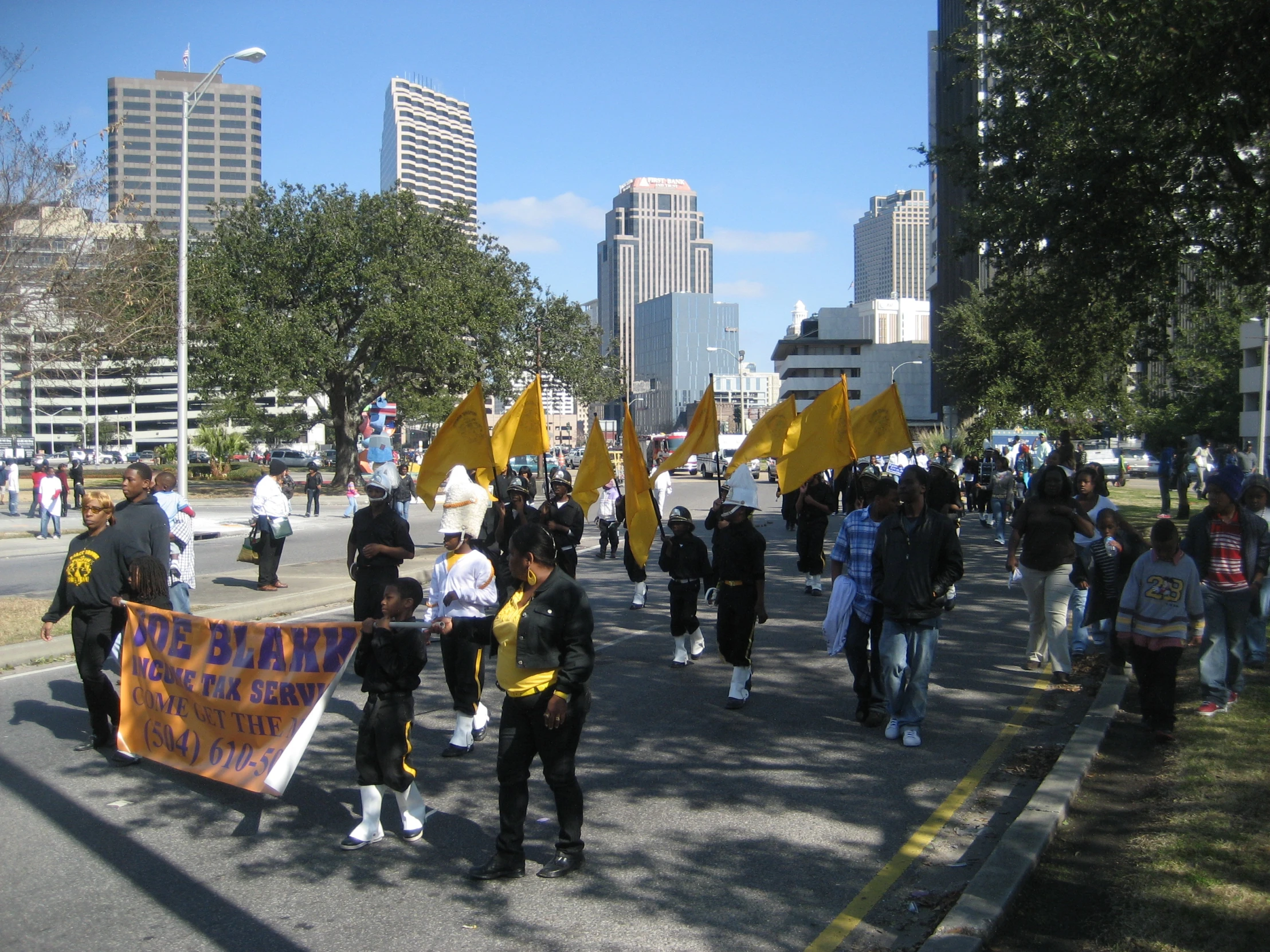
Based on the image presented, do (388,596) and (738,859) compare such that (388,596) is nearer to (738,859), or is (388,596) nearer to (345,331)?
(738,859)

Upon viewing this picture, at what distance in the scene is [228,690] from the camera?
6.24 metres

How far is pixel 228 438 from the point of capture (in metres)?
59.1

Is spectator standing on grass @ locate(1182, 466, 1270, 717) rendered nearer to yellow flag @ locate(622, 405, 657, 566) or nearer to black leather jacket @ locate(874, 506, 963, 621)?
black leather jacket @ locate(874, 506, 963, 621)

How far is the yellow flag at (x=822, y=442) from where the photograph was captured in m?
10.6

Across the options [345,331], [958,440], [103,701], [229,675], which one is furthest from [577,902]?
[958,440]

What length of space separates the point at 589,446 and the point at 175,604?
3.95 m

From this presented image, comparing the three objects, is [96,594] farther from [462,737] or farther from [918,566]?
[918,566]

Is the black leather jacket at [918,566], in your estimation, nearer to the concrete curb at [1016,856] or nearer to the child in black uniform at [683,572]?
the concrete curb at [1016,856]

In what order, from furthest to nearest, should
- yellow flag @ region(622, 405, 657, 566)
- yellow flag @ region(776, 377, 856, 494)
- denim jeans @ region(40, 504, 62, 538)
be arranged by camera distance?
denim jeans @ region(40, 504, 62, 538)
yellow flag @ region(776, 377, 856, 494)
yellow flag @ region(622, 405, 657, 566)

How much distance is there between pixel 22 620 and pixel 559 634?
29.0 feet

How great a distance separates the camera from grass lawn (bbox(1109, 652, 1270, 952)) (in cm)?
437

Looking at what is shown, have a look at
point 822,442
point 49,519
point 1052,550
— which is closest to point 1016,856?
point 1052,550

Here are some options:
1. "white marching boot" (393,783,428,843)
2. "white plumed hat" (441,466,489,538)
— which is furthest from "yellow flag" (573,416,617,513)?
"white marching boot" (393,783,428,843)

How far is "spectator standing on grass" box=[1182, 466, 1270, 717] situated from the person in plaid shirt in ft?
7.42
